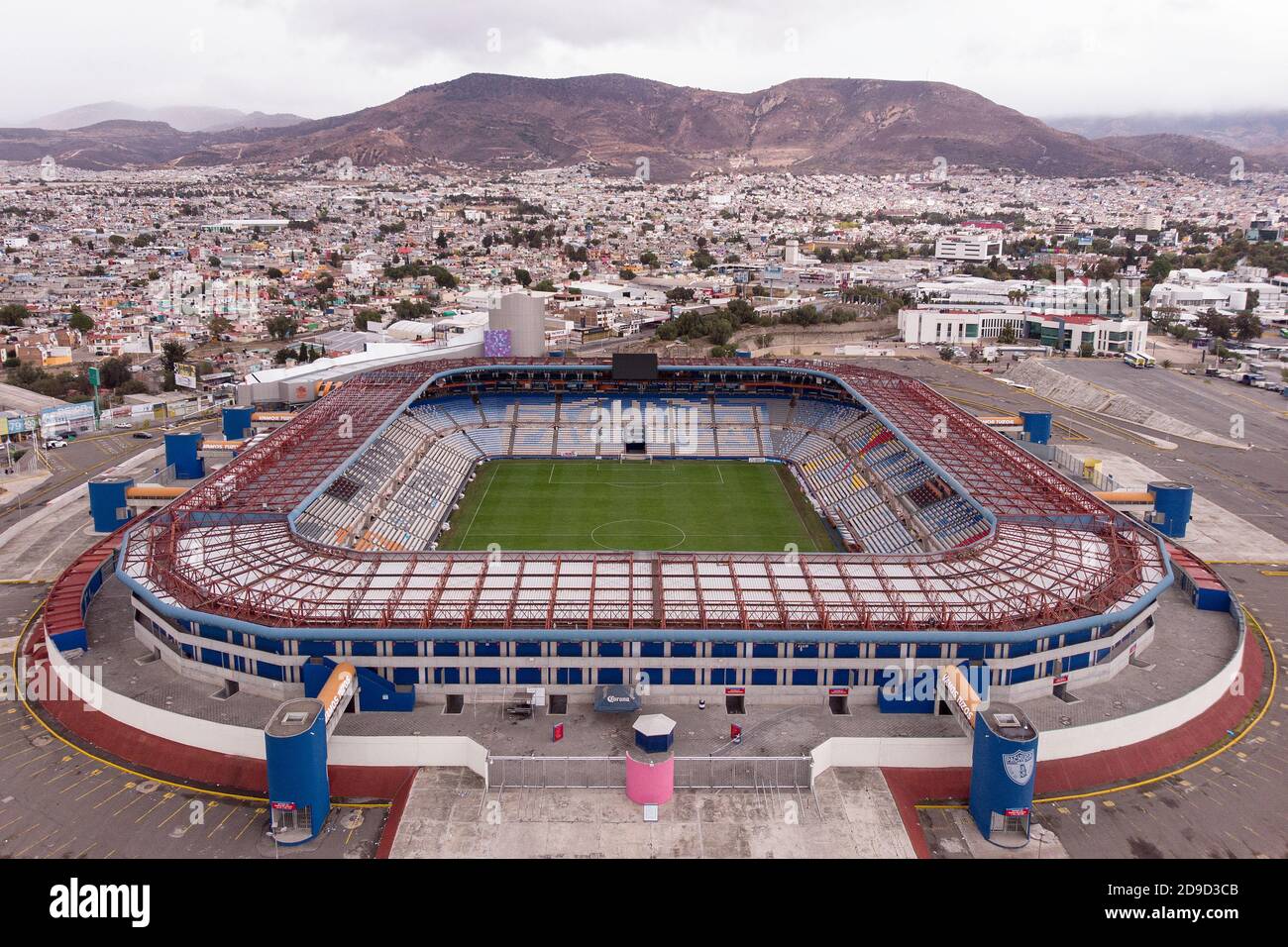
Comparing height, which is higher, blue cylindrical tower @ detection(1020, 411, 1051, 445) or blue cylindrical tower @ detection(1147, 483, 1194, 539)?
blue cylindrical tower @ detection(1020, 411, 1051, 445)

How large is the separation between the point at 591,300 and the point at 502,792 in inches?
4305

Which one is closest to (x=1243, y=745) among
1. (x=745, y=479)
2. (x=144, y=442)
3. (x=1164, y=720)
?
(x=1164, y=720)

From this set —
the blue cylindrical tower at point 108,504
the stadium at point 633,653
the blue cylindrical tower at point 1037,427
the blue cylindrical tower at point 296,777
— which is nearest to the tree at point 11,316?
Answer: the blue cylindrical tower at point 108,504

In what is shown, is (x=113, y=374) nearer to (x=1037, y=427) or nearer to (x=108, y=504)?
(x=108, y=504)

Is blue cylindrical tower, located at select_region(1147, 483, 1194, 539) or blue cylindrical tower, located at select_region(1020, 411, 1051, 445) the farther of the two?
blue cylindrical tower, located at select_region(1020, 411, 1051, 445)

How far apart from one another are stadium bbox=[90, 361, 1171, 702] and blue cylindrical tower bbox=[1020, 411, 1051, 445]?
8.18 metres

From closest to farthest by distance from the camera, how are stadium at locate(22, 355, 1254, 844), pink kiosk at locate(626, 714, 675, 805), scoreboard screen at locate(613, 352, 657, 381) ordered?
pink kiosk at locate(626, 714, 675, 805) < stadium at locate(22, 355, 1254, 844) < scoreboard screen at locate(613, 352, 657, 381)

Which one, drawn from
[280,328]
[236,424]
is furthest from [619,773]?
[280,328]

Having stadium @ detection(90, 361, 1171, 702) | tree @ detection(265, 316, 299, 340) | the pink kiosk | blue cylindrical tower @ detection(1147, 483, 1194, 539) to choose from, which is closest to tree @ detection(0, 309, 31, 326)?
tree @ detection(265, 316, 299, 340)

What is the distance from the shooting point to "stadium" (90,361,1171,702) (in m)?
33.7

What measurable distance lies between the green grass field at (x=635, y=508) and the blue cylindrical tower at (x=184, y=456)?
1687cm

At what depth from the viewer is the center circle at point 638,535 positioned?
53.4 m

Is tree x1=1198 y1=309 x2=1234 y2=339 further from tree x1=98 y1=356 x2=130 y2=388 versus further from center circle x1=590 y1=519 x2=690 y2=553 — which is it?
tree x1=98 y1=356 x2=130 y2=388

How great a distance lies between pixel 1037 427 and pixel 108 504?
199 ft
